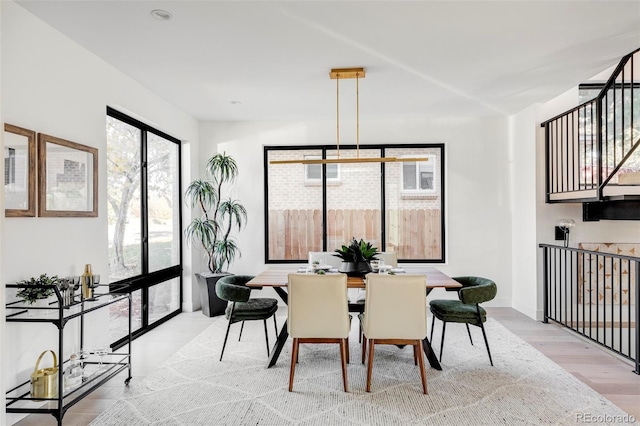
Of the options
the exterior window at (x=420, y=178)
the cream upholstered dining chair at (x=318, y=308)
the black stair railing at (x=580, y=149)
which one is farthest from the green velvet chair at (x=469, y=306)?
the exterior window at (x=420, y=178)

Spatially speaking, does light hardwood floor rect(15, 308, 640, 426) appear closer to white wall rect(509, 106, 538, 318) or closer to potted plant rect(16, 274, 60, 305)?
white wall rect(509, 106, 538, 318)

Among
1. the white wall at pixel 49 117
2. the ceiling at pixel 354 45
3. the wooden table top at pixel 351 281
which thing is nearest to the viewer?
the white wall at pixel 49 117

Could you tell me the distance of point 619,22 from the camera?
113 inches

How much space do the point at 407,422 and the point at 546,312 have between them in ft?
10.6

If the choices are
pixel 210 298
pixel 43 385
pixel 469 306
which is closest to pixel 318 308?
pixel 469 306

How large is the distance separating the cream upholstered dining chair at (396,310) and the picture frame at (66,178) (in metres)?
2.37

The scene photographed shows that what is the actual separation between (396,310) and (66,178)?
2.71 meters

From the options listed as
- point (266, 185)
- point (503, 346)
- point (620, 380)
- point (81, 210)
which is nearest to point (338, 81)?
point (266, 185)

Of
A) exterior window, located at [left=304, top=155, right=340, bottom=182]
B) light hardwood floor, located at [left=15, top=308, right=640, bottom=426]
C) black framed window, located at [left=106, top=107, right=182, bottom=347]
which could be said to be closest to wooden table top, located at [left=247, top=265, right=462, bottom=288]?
light hardwood floor, located at [left=15, top=308, right=640, bottom=426]

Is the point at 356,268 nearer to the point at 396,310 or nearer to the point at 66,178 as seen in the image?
the point at 396,310

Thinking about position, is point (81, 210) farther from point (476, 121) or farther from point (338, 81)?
point (476, 121)

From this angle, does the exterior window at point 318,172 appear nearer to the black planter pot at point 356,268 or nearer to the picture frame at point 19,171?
the black planter pot at point 356,268

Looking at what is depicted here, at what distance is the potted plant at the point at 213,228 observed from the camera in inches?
207

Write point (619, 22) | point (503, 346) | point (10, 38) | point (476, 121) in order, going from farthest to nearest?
point (476, 121) → point (503, 346) → point (619, 22) → point (10, 38)
